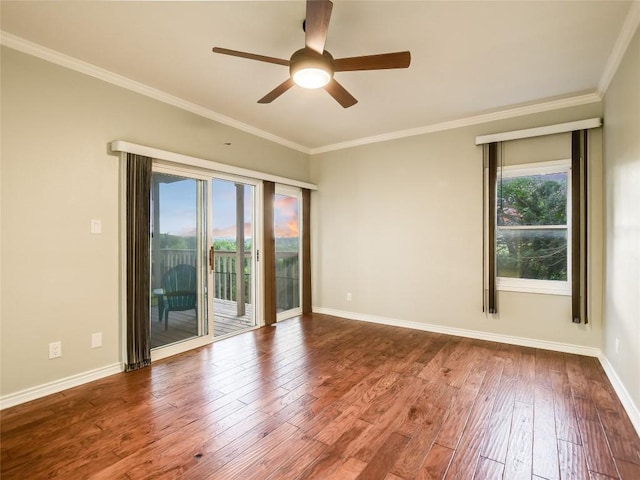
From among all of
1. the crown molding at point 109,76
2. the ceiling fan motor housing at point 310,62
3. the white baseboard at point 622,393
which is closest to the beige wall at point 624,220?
the white baseboard at point 622,393

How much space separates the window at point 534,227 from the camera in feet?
11.6

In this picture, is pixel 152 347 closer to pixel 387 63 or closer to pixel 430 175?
pixel 387 63

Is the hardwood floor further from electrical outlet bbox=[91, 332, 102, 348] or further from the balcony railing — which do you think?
the balcony railing

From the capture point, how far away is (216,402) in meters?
2.44

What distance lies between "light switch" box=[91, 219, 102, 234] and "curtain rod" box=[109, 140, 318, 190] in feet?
2.20

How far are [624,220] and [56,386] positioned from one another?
15.4 feet

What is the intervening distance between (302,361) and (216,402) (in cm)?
100

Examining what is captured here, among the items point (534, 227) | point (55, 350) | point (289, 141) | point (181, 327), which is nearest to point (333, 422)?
point (181, 327)

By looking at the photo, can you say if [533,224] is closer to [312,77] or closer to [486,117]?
[486,117]

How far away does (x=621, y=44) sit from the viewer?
242 centimetres

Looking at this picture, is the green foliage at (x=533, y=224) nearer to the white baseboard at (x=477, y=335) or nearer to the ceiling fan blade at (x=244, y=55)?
the white baseboard at (x=477, y=335)

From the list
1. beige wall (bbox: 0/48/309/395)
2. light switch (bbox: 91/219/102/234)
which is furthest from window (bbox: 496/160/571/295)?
light switch (bbox: 91/219/102/234)

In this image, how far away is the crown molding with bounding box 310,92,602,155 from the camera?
3381 millimetres

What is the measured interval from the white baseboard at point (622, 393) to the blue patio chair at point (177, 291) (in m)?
3.89
